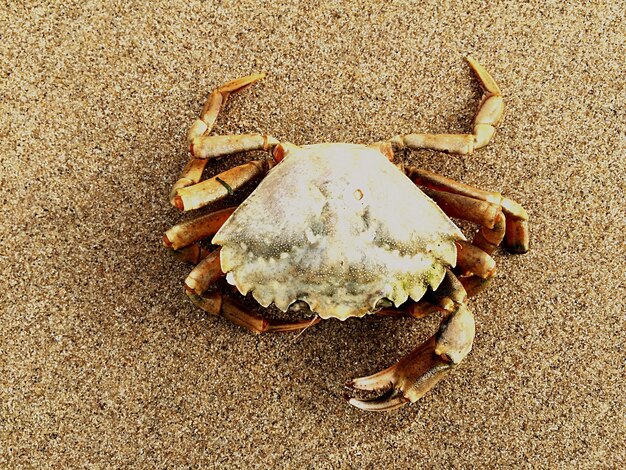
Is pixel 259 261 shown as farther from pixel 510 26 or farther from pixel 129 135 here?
pixel 510 26

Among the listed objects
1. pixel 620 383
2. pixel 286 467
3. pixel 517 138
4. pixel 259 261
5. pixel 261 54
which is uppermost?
pixel 261 54

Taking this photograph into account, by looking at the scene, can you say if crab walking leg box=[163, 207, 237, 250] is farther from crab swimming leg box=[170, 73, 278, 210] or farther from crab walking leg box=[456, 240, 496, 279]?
crab walking leg box=[456, 240, 496, 279]

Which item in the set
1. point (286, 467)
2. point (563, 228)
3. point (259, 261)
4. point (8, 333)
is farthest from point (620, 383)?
point (8, 333)

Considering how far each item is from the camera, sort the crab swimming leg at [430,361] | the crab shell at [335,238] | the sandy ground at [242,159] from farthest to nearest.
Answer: the sandy ground at [242,159]
the crab swimming leg at [430,361]
the crab shell at [335,238]

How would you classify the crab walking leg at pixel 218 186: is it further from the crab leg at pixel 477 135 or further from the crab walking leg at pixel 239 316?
the crab leg at pixel 477 135

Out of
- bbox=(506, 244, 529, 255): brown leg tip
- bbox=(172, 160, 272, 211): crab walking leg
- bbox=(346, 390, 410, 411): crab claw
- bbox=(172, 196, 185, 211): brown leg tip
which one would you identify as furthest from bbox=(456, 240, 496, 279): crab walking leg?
bbox=(172, 196, 185, 211): brown leg tip

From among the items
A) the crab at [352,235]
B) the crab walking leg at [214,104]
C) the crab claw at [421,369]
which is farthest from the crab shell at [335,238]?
the crab walking leg at [214,104]
